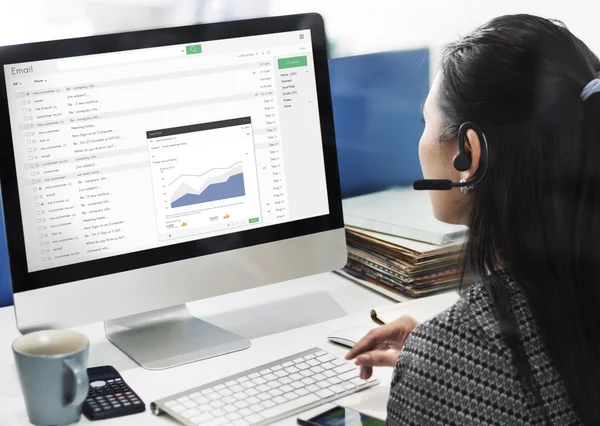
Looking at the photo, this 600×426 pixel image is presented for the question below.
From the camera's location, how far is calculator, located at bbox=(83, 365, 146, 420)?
960 mm

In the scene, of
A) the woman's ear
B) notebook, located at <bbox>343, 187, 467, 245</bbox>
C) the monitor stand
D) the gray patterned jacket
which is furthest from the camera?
notebook, located at <bbox>343, 187, 467, 245</bbox>

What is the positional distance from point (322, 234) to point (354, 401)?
0.32 metres

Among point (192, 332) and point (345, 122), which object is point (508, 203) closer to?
point (192, 332)

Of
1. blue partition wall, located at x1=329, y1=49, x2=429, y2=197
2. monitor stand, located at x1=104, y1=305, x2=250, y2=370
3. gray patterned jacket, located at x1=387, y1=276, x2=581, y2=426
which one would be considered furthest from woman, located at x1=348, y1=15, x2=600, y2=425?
blue partition wall, located at x1=329, y1=49, x2=429, y2=197

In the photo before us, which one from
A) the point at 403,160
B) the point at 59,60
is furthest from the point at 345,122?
the point at 59,60

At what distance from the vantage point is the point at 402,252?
1316 millimetres

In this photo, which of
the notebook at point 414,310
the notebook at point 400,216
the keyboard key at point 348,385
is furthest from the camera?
the notebook at point 400,216

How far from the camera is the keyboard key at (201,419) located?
0.91 metres

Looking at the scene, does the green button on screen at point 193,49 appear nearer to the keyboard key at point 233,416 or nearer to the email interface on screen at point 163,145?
the email interface on screen at point 163,145

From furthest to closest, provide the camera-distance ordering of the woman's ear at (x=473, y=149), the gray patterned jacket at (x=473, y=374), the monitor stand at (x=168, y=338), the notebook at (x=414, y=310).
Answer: the notebook at (x=414, y=310), the monitor stand at (x=168, y=338), the woman's ear at (x=473, y=149), the gray patterned jacket at (x=473, y=374)

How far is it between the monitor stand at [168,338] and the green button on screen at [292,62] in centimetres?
40

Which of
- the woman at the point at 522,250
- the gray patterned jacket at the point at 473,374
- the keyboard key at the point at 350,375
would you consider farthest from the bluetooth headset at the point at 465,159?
the keyboard key at the point at 350,375

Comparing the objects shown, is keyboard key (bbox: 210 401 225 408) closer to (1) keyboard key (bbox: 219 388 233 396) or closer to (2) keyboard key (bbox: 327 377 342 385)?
(1) keyboard key (bbox: 219 388 233 396)

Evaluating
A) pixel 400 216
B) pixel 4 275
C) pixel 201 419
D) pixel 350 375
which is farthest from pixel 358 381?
pixel 4 275
